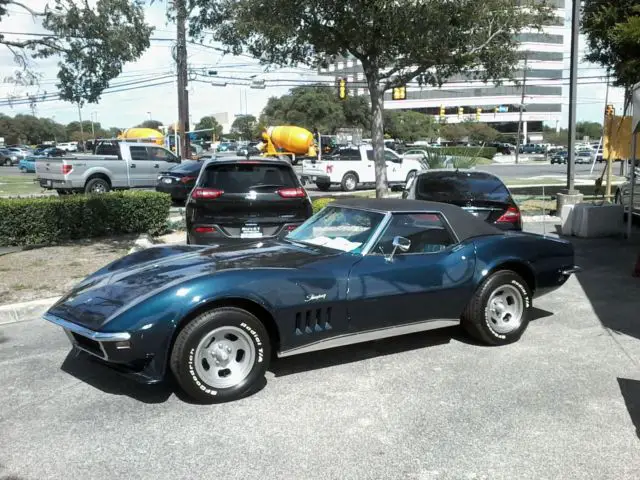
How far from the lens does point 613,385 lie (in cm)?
454

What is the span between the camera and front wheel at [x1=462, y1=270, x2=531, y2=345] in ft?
17.4

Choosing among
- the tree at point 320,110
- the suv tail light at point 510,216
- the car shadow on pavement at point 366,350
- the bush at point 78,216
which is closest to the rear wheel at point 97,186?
the bush at point 78,216

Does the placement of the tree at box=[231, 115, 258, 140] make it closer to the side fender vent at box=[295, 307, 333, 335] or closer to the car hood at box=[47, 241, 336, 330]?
the car hood at box=[47, 241, 336, 330]

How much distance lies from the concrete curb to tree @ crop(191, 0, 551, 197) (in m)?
6.72

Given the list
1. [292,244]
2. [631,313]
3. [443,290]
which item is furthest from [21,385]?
[631,313]

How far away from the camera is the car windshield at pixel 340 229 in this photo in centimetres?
511

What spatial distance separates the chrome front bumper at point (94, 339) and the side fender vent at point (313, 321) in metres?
1.21

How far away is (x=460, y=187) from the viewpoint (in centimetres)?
916

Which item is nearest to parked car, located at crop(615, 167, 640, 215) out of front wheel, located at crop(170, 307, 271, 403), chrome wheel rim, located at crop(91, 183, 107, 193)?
front wheel, located at crop(170, 307, 271, 403)

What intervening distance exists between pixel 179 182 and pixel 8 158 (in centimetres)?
4447

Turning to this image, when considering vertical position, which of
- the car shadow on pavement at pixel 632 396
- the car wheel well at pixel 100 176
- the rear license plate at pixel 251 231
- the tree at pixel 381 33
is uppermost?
the tree at pixel 381 33

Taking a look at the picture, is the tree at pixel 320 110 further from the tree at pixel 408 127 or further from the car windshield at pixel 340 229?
the car windshield at pixel 340 229

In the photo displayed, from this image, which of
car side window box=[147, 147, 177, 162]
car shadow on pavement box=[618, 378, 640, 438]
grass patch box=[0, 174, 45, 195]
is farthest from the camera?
grass patch box=[0, 174, 45, 195]

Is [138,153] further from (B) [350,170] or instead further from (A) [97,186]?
(B) [350,170]
